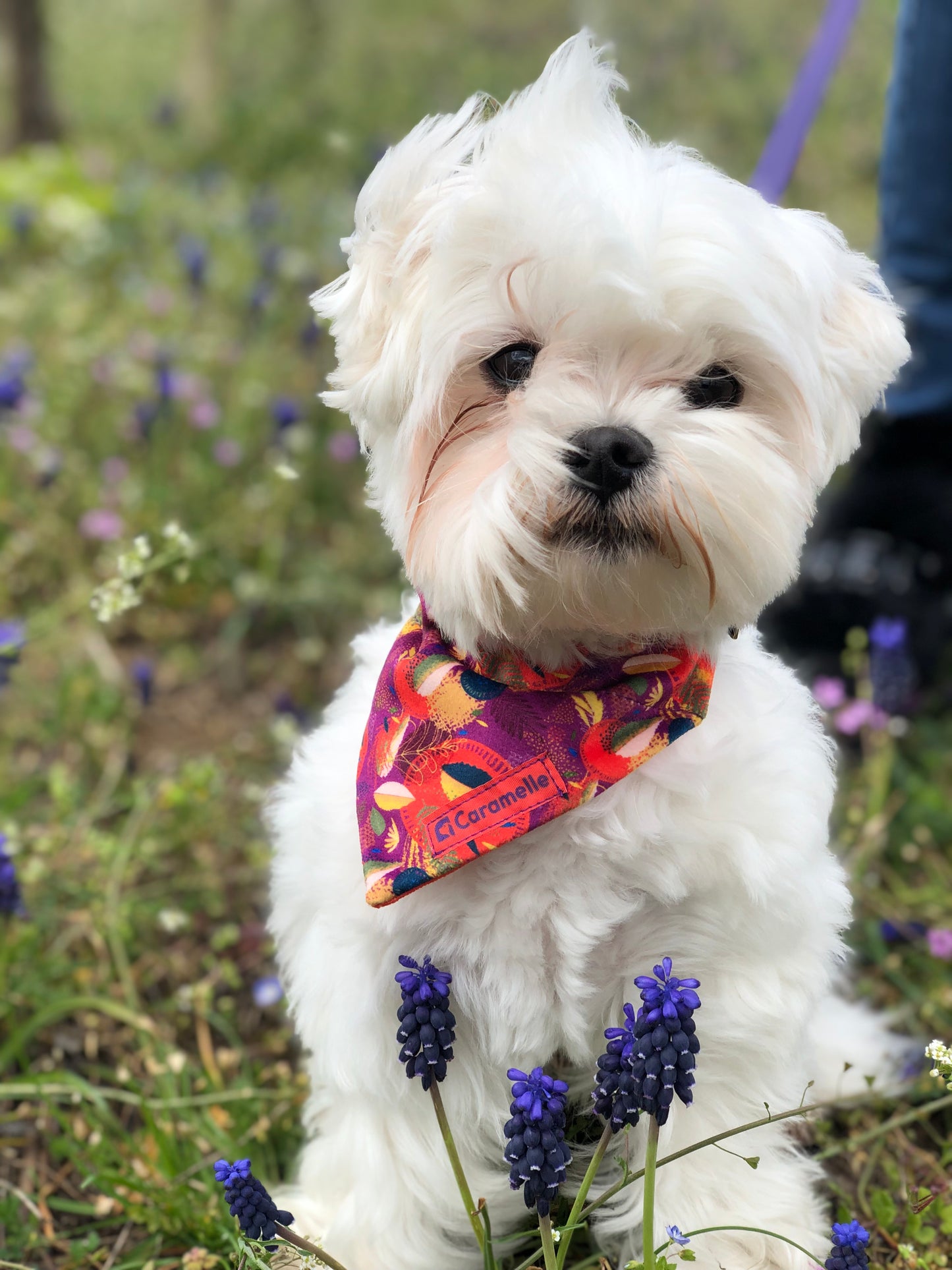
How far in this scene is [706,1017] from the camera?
1.61 meters

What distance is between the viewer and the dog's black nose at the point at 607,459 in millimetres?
1397

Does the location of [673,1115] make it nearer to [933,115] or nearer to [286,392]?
[933,115]

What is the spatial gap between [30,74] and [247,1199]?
8185 mm

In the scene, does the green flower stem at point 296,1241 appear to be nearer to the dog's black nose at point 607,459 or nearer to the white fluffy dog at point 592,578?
the white fluffy dog at point 592,578

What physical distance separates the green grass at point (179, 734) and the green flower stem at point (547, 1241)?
545mm

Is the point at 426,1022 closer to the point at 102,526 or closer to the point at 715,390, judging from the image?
the point at 715,390

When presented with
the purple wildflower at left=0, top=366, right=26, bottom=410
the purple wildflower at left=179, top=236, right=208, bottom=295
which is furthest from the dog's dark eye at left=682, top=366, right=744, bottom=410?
the purple wildflower at left=179, top=236, right=208, bottom=295

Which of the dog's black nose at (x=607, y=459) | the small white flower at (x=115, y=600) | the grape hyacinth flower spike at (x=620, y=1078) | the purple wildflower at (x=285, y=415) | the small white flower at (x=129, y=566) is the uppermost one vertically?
the dog's black nose at (x=607, y=459)

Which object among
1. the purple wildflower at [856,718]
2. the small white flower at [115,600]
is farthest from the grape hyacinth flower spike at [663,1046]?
the purple wildflower at [856,718]

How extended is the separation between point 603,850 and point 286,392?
10.6 ft

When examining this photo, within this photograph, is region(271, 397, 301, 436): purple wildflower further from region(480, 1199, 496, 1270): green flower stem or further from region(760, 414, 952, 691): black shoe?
region(480, 1199, 496, 1270): green flower stem

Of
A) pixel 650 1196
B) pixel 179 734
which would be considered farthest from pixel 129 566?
pixel 179 734

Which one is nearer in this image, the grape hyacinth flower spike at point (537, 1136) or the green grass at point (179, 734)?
the grape hyacinth flower spike at point (537, 1136)

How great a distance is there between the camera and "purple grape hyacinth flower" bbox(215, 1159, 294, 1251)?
1.37m
